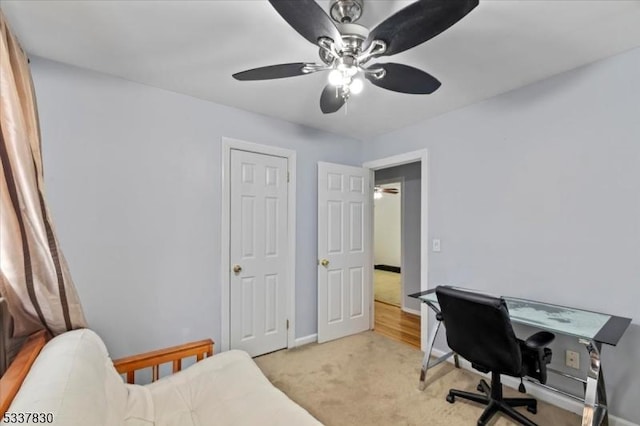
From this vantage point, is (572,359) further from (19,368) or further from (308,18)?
(19,368)

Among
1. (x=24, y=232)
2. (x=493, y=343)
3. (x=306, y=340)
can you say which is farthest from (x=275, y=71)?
(x=306, y=340)

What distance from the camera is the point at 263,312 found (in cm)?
288

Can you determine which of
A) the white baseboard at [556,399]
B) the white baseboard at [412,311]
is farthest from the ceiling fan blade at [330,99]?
the white baseboard at [412,311]

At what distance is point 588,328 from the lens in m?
1.67

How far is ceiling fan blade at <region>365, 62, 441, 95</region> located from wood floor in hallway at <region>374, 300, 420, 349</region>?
101 inches

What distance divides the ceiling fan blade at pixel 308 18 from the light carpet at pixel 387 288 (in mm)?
4337

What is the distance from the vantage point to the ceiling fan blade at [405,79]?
149 centimetres

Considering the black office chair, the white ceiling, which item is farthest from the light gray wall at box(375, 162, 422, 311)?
the black office chair

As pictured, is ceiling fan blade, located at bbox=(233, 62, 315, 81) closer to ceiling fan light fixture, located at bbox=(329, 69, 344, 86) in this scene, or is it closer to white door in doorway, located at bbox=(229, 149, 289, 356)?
ceiling fan light fixture, located at bbox=(329, 69, 344, 86)

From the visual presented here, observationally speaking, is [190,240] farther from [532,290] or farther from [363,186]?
[532,290]

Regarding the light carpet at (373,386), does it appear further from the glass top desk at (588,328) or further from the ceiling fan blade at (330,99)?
the ceiling fan blade at (330,99)

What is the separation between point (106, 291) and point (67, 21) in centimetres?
173

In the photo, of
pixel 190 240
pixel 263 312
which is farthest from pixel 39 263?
pixel 263 312

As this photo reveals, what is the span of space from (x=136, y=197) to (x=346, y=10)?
199 centimetres
